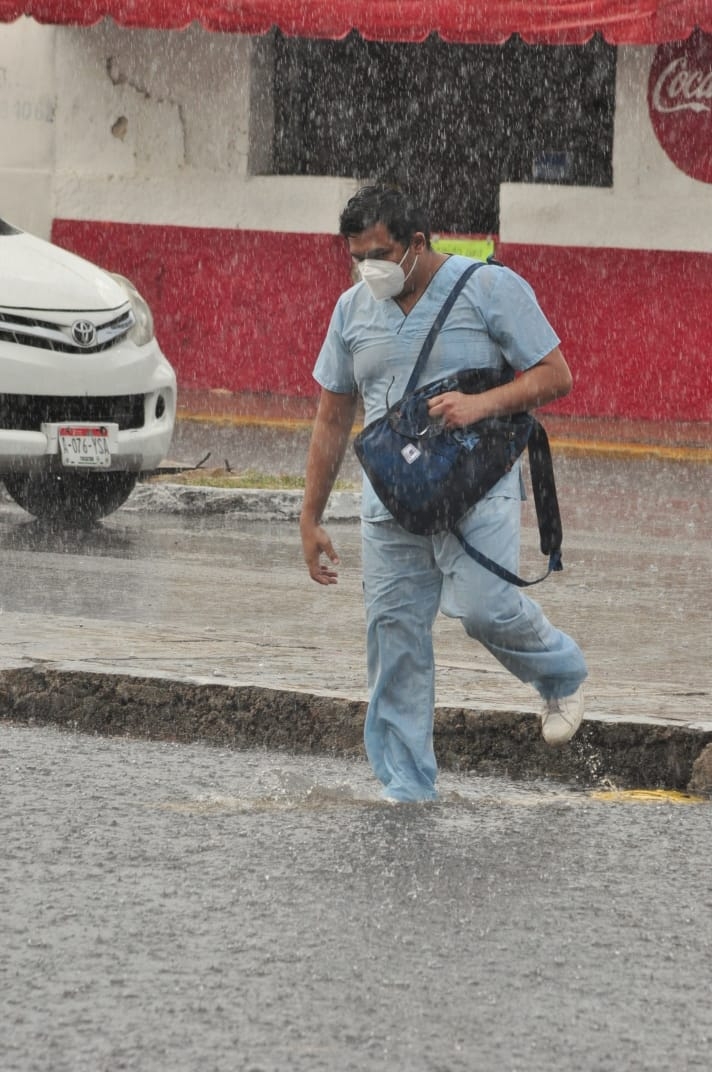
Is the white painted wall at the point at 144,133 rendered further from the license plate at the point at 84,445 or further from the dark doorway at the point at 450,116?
the license plate at the point at 84,445

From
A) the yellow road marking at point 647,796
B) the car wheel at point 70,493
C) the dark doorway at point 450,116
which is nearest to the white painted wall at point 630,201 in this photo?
the dark doorway at point 450,116

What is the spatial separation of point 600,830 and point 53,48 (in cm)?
1299

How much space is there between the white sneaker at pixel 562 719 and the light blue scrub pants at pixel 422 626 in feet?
0.34

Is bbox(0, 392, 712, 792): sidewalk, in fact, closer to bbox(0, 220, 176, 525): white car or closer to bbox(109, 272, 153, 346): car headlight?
bbox(0, 220, 176, 525): white car

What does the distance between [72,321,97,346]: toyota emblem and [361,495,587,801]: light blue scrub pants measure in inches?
192

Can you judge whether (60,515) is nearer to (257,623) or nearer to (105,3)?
(257,623)

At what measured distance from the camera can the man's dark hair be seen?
18.3 feet

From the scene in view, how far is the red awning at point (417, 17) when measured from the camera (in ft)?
48.6

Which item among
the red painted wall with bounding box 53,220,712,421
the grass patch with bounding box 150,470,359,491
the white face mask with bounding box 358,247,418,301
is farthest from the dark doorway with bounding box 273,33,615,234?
the white face mask with bounding box 358,247,418,301

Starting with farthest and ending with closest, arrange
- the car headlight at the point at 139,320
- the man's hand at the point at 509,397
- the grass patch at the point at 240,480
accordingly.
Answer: the grass patch at the point at 240,480
the car headlight at the point at 139,320
the man's hand at the point at 509,397

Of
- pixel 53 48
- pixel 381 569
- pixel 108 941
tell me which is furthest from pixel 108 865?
pixel 53 48

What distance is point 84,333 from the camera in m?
10.5

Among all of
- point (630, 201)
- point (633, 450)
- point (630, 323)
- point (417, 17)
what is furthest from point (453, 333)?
point (630, 201)

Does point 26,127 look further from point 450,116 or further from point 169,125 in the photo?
point 450,116
